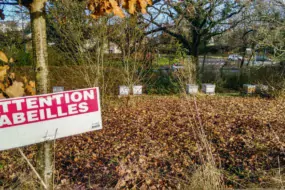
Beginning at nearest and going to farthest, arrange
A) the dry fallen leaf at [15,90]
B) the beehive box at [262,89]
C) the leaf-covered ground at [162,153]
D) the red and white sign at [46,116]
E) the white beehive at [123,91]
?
the red and white sign at [46,116] < the dry fallen leaf at [15,90] < the leaf-covered ground at [162,153] < the white beehive at [123,91] < the beehive box at [262,89]

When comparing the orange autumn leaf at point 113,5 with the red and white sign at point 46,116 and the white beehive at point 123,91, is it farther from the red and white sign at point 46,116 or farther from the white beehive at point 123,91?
the white beehive at point 123,91

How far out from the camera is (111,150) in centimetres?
380

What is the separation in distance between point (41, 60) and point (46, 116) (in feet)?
1.49

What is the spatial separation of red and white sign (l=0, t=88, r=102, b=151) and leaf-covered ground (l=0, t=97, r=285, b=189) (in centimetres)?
115

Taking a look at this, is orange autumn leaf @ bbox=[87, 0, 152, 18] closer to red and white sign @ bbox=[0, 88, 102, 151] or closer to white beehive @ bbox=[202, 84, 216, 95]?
red and white sign @ bbox=[0, 88, 102, 151]

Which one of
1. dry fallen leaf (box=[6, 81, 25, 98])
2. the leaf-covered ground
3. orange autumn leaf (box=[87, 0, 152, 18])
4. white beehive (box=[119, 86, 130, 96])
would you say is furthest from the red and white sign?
white beehive (box=[119, 86, 130, 96])

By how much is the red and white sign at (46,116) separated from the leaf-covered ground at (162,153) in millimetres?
1147

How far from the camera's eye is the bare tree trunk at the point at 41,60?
1515 millimetres

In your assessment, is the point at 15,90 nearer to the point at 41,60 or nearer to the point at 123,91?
the point at 41,60

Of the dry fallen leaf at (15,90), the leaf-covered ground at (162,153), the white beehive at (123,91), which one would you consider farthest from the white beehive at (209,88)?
the dry fallen leaf at (15,90)

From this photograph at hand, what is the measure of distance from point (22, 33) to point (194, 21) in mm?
8548

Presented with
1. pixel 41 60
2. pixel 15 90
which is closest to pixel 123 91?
pixel 41 60

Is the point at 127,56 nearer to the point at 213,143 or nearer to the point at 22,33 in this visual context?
the point at 213,143

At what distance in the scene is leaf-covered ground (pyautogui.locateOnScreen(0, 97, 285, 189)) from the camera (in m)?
2.78
